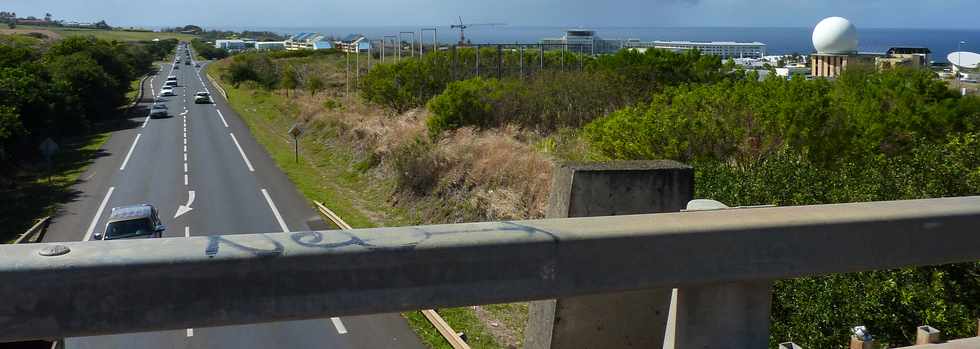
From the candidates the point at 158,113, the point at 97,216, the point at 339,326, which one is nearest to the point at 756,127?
the point at 339,326

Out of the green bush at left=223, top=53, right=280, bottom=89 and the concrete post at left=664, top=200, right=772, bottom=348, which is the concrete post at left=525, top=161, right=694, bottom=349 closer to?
the concrete post at left=664, top=200, right=772, bottom=348

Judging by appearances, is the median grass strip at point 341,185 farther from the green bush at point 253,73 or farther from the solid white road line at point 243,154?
the green bush at point 253,73

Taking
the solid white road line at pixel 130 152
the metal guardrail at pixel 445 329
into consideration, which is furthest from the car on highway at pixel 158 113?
the metal guardrail at pixel 445 329

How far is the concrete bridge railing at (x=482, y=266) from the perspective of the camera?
110 inches

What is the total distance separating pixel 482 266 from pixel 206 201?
2876cm

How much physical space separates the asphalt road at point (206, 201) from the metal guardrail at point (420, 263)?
7986 millimetres

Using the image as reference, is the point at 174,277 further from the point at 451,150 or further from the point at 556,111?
the point at 556,111

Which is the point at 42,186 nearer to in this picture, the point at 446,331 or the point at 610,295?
the point at 446,331

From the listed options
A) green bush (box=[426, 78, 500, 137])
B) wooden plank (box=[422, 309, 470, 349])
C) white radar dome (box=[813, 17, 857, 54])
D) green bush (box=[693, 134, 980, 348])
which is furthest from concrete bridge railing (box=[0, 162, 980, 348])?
white radar dome (box=[813, 17, 857, 54])

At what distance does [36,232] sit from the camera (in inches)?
1018

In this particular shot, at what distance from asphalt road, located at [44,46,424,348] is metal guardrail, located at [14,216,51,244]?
0.93 ft

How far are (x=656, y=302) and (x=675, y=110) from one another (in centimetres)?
1677

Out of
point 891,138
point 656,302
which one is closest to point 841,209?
point 656,302

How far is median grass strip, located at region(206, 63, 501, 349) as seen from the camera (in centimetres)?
1662
